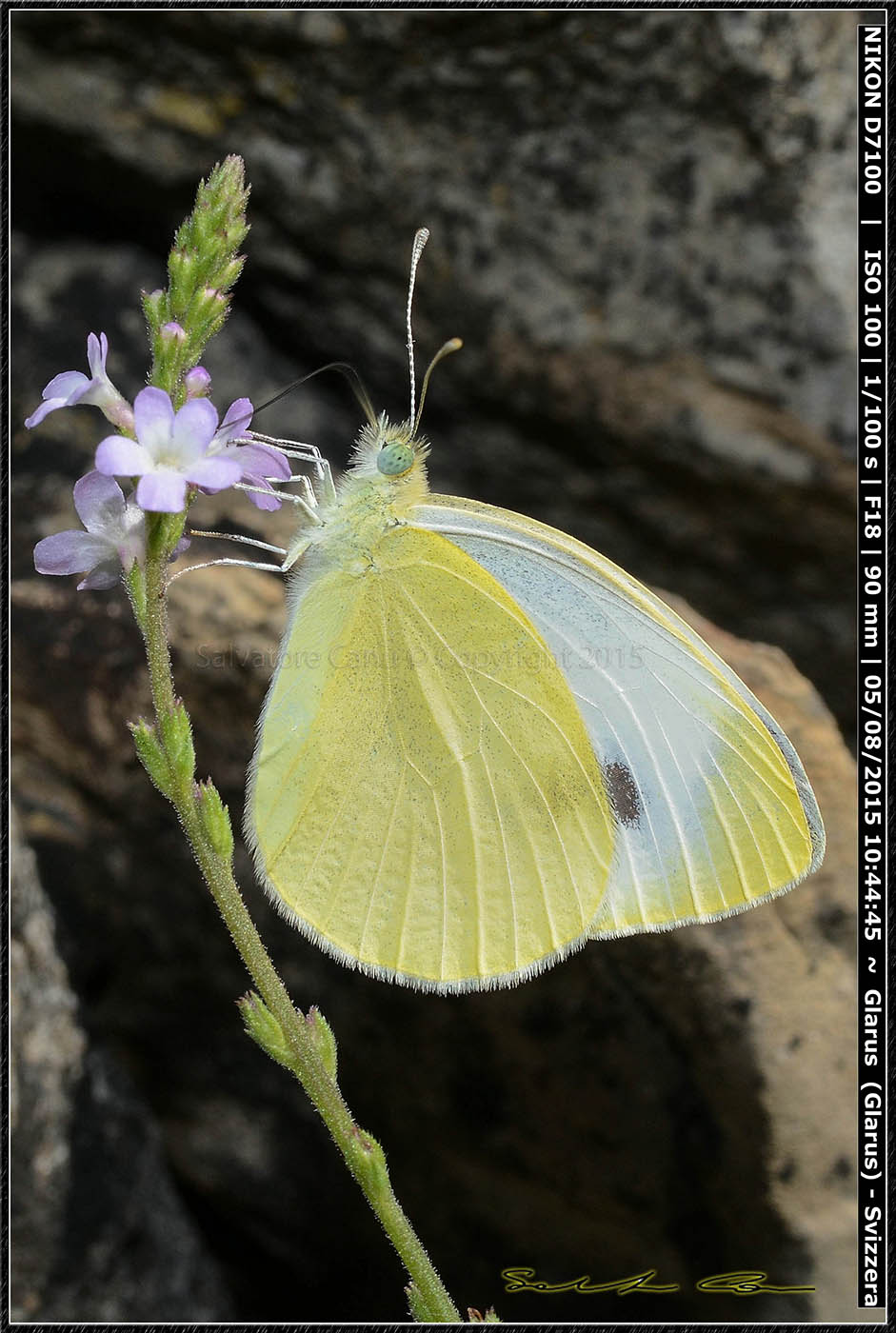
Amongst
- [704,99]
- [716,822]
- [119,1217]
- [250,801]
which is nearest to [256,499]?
[250,801]

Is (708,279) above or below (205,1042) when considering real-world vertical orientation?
above

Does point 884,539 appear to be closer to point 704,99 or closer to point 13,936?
point 704,99

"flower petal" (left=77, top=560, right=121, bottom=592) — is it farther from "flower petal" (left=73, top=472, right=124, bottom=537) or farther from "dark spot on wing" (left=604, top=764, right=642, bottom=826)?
"dark spot on wing" (left=604, top=764, right=642, bottom=826)

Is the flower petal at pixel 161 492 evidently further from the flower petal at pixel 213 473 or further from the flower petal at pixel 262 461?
the flower petal at pixel 262 461
